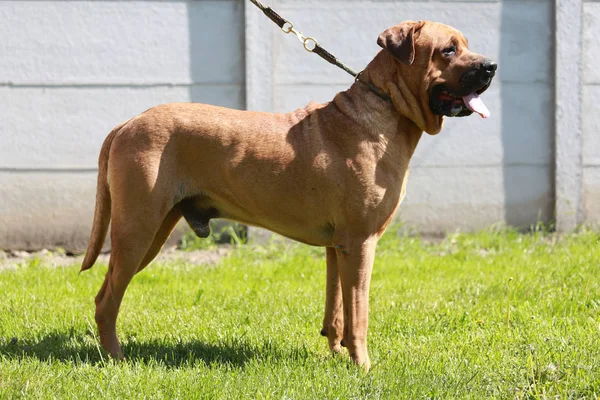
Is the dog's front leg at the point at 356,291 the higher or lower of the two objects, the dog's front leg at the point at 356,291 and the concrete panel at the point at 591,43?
the lower

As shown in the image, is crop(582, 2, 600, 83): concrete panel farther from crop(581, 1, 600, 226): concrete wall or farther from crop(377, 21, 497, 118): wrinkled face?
crop(377, 21, 497, 118): wrinkled face

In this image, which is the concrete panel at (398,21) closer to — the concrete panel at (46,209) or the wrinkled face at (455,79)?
the concrete panel at (46,209)

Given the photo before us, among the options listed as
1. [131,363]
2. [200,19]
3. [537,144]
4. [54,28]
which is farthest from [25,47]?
[537,144]

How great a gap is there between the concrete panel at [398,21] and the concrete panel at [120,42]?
573 mm

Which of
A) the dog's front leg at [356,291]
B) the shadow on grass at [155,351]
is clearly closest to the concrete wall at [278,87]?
the shadow on grass at [155,351]

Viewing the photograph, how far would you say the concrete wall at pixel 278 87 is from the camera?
7.66 metres

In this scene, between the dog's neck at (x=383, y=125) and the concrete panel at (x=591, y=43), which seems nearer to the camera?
the dog's neck at (x=383, y=125)

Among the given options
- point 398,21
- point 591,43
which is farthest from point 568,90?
point 398,21

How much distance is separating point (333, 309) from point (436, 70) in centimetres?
144

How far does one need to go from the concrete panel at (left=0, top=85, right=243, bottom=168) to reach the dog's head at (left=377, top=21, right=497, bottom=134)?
12.5 ft

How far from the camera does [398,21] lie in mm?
7977

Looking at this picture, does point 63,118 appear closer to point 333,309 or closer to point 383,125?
point 333,309

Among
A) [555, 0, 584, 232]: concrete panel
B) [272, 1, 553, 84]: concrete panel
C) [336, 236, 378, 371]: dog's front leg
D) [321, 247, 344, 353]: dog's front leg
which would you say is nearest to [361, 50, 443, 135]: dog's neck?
[336, 236, 378, 371]: dog's front leg

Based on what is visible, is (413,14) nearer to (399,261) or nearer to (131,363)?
(399,261)
